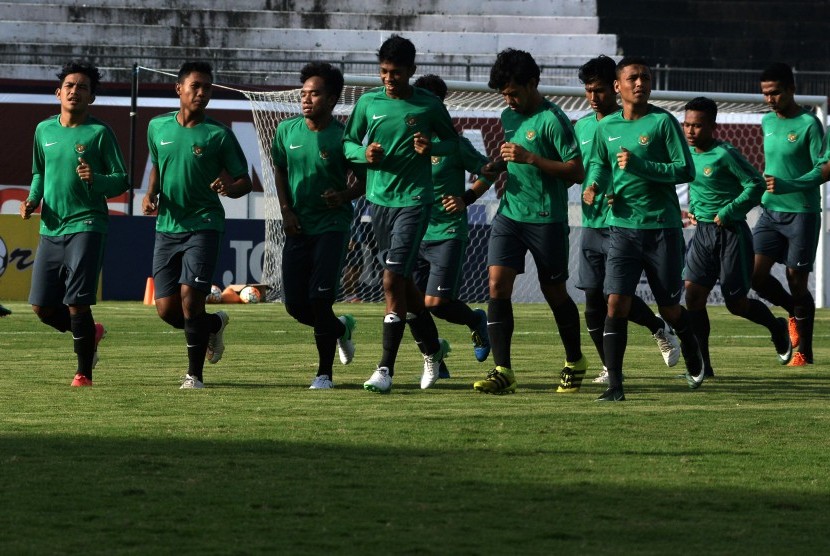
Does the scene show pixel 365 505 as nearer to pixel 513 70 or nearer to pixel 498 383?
pixel 498 383

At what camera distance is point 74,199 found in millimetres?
9695

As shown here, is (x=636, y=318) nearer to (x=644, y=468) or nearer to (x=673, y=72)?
(x=644, y=468)

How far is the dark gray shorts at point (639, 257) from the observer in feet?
30.0

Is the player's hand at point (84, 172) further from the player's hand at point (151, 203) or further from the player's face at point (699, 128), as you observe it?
the player's face at point (699, 128)

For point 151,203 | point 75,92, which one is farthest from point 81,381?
point 75,92

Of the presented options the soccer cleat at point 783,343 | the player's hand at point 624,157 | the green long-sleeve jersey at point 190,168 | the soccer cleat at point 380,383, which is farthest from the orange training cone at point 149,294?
the player's hand at point 624,157

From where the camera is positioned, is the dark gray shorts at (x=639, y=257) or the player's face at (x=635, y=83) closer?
the player's face at (x=635, y=83)

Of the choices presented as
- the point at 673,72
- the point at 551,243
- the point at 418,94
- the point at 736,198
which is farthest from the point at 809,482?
the point at 673,72

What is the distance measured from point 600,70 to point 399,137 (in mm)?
1395

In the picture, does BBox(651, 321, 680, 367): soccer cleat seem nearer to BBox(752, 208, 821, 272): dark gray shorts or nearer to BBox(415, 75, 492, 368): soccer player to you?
BBox(415, 75, 492, 368): soccer player

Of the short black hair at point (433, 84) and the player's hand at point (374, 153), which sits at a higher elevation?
→ the short black hair at point (433, 84)

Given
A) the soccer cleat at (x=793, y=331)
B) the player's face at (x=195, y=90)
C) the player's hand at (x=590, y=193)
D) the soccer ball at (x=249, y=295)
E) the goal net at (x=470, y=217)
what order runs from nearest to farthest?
the player's hand at (x=590, y=193)
the player's face at (x=195, y=90)
the soccer cleat at (x=793, y=331)
the goal net at (x=470, y=217)
the soccer ball at (x=249, y=295)

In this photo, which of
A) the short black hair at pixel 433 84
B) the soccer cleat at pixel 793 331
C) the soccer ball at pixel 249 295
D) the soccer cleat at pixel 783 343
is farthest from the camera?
the soccer ball at pixel 249 295

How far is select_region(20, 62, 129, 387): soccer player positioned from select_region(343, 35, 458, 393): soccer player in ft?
5.02
